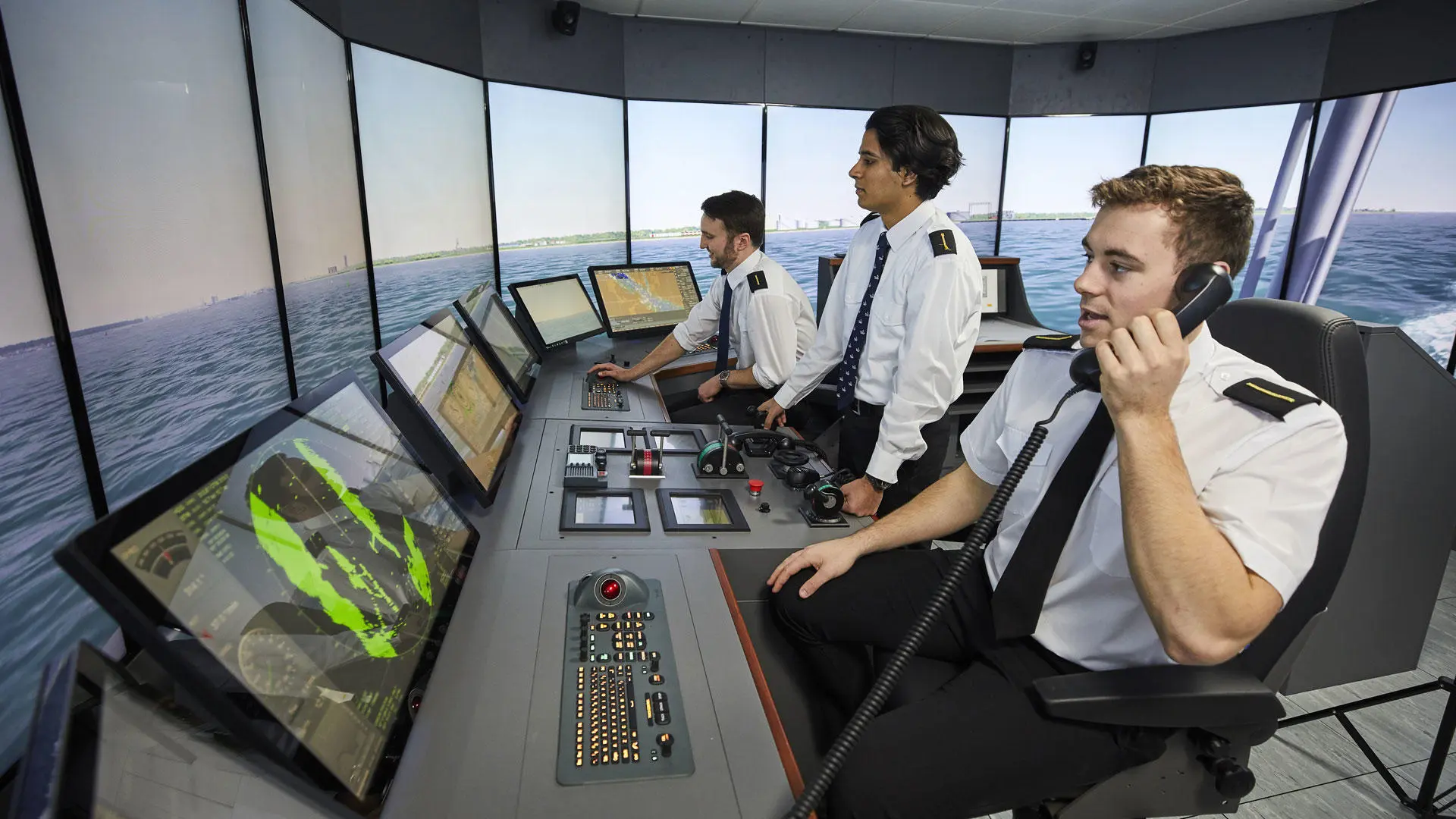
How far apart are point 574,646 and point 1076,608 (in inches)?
33.5

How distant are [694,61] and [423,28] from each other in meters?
2.02

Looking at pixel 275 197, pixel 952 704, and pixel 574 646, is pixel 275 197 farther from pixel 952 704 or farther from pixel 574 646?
pixel 952 704

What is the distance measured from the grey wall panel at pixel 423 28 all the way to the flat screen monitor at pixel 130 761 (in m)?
3.16

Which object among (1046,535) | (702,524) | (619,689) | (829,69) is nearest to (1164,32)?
(829,69)

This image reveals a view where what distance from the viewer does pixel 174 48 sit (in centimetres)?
181

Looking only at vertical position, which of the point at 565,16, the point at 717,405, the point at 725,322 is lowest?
the point at 717,405

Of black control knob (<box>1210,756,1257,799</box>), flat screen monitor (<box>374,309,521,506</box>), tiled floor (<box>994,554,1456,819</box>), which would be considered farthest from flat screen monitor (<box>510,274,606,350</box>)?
black control knob (<box>1210,756,1257,799</box>)

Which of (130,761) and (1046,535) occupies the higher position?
(130,761)

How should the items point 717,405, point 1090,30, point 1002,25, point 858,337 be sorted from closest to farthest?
1. point 858,337
2. point 717,405
3. point 1002,25
4. point 1090,30

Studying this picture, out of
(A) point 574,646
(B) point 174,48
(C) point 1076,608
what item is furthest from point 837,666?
(B) point 174,48

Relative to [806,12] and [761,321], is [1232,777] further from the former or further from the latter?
[806,12]

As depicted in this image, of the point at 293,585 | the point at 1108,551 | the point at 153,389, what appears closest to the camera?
the point at 293,585

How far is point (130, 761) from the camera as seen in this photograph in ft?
1.81

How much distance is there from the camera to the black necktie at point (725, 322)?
3.25m
